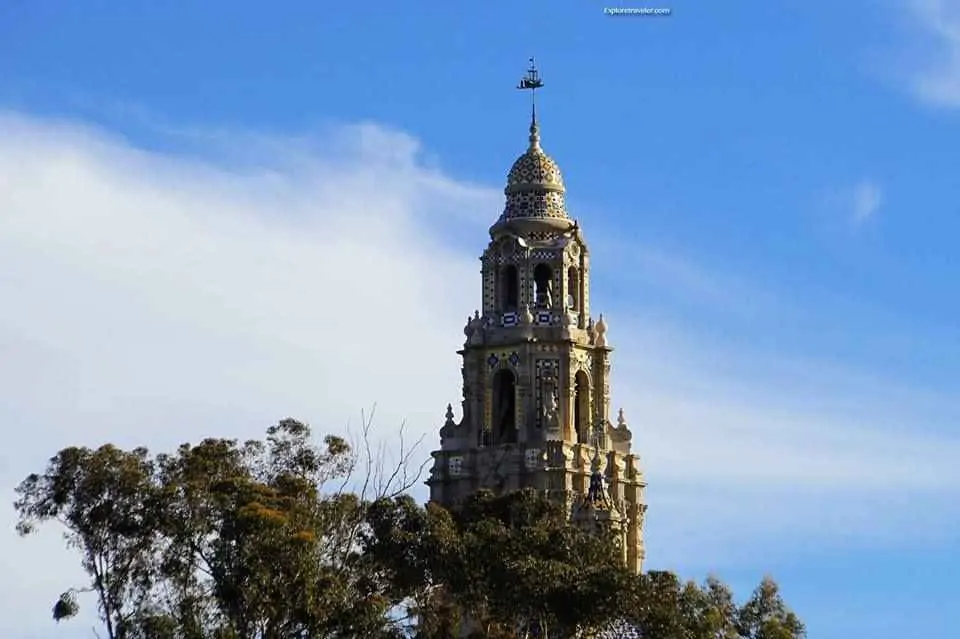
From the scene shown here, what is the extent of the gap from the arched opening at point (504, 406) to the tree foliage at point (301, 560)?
2514 cm

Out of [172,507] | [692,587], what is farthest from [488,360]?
[172,507]

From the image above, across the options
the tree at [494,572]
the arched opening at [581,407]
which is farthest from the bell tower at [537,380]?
the tree at [494,572]

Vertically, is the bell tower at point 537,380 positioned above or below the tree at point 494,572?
above

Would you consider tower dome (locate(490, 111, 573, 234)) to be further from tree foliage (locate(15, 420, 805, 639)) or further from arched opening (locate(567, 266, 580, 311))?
tree foliage (locate(15, 420, 805, 639))

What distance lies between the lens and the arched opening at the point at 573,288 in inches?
4823

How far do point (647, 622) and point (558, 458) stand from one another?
26.5m

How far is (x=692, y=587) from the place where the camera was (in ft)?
328

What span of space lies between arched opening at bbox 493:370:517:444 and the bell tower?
58mm

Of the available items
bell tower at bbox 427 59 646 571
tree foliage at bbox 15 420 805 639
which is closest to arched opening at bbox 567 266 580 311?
bell tower at bbox 427 59 646 571

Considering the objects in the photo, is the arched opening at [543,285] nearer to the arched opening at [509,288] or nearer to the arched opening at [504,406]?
the arched opening at [509,288]

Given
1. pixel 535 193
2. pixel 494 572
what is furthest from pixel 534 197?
pixel 494 572

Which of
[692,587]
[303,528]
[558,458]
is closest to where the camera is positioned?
[303,528]

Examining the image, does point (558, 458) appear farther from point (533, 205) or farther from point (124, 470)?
point (124, 470)

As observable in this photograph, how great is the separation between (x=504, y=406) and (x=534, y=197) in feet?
29.0
